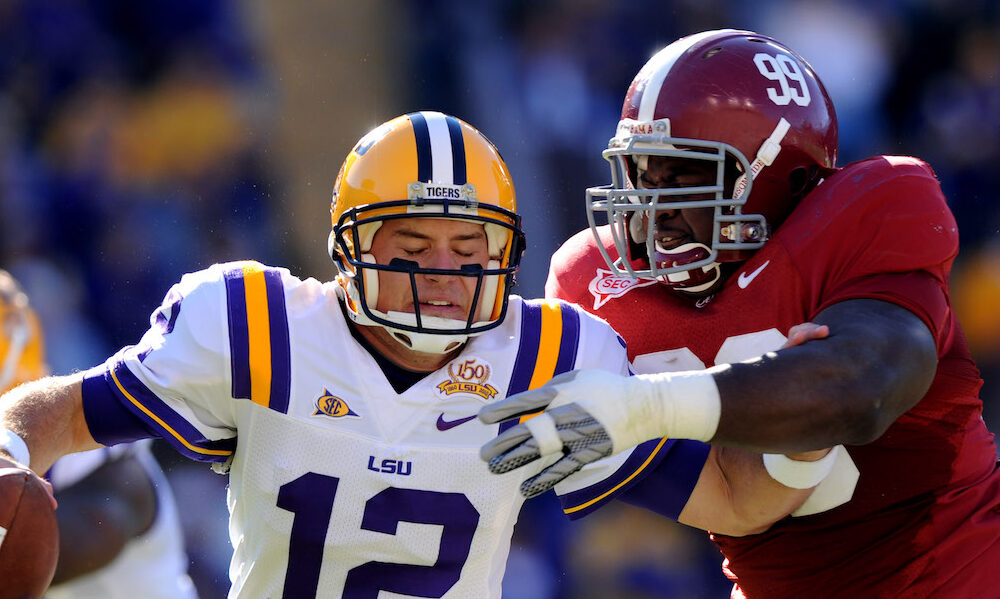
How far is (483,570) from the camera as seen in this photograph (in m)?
2.18

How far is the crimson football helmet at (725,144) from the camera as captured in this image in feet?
7.48

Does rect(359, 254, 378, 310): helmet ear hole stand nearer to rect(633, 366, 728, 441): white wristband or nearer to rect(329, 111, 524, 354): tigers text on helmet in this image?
rect(329, 111, 524, 354): tigers text on helmet

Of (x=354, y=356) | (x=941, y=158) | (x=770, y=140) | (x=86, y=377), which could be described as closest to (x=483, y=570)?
(x=354, y=356)

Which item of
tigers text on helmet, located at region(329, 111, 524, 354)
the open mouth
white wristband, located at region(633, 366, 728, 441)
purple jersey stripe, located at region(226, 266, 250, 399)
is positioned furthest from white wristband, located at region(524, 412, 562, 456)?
the open mouth

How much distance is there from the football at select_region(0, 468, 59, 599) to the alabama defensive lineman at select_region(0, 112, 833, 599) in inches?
8.1

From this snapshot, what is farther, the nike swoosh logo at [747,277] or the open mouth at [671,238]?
the open mouth at [671,238]

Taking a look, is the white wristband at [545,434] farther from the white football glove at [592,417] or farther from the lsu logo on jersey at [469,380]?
the lsu logo on jersey at [469,380]

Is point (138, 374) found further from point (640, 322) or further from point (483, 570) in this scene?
point (640, 322)

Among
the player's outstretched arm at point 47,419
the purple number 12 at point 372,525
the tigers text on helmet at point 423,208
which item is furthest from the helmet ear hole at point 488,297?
the player's outstretched arm at point 47,419

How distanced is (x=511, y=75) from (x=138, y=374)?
353 cm

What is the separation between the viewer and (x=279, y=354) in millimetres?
2141

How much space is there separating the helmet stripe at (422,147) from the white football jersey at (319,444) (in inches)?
15.2

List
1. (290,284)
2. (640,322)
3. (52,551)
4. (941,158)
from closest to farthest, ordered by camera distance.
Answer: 1. (52,551)
2. (290,284)
3. (640,322)
4. (941,158)

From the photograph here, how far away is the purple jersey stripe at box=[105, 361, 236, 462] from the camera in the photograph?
6.90 ft
